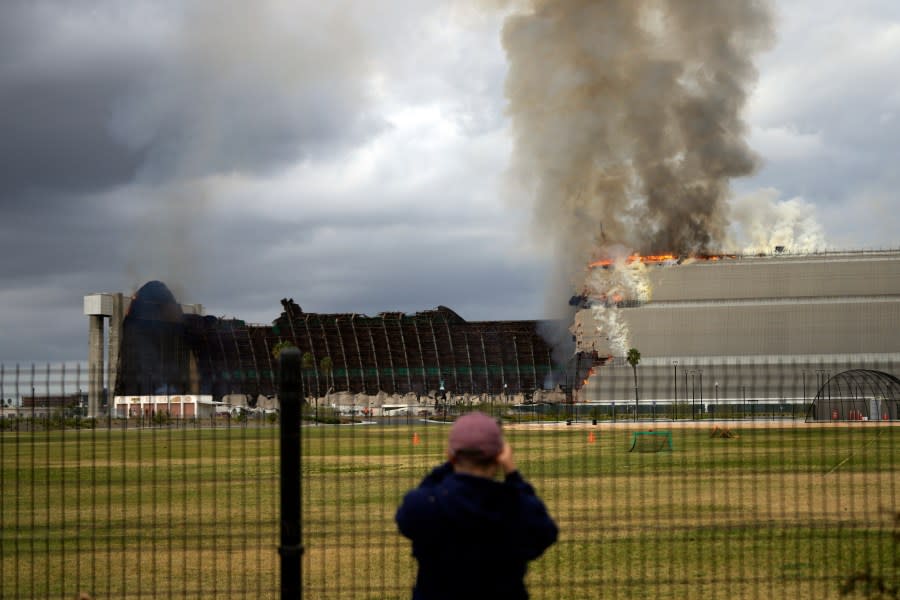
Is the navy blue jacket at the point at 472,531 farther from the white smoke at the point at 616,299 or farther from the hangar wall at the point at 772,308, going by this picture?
the white smoke at the point at 616,299

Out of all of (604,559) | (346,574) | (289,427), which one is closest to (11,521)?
(346,574)

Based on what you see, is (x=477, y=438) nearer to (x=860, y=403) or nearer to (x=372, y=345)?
(x=860, y=403)

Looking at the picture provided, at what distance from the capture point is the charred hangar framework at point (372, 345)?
126m

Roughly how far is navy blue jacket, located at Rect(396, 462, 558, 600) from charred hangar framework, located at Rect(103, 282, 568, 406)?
118 m

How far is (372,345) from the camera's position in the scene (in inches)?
5290

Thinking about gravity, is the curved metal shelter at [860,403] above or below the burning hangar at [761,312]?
below

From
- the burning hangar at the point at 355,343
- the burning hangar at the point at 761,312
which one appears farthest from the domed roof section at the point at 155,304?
the burning hangar at the point at 761,312

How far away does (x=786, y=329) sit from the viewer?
117m

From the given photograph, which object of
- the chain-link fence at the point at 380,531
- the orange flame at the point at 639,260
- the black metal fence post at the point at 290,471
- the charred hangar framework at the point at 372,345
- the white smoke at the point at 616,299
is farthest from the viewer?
the charred hangar framework at the point at 372,345

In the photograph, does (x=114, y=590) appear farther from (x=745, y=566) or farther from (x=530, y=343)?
(x=530, y=343)

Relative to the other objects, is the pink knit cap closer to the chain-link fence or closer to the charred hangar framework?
the chain-link fence

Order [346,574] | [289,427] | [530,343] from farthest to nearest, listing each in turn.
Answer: [530,343] < [346,574] < [289,427]

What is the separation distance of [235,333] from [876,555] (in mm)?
126550

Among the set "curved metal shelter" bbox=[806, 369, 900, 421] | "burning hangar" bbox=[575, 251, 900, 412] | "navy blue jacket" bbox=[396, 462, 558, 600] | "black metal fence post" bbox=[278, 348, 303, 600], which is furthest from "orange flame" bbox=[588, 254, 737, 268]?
"navy blue jacket" bbox=[396, 462, 558, 600]
